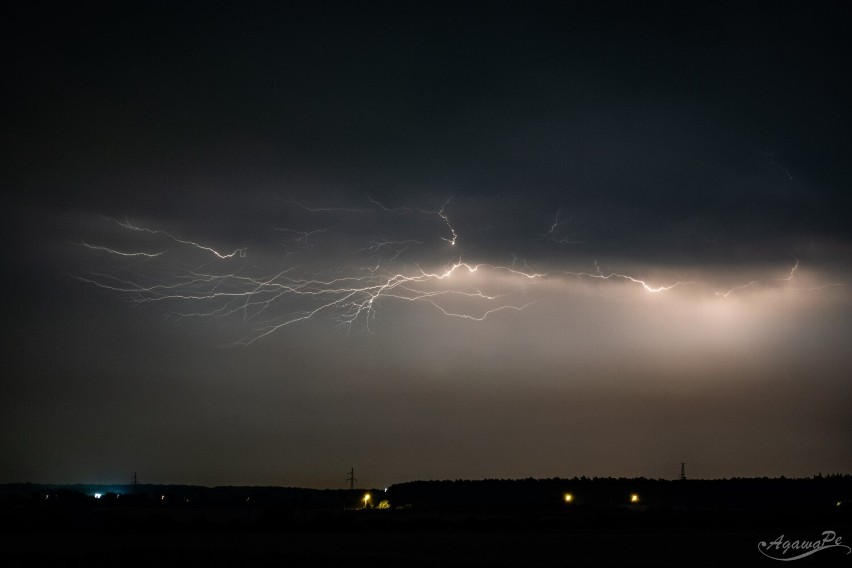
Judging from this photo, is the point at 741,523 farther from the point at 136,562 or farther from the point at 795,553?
the point at 136,562

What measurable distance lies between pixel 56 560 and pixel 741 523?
3272 cm

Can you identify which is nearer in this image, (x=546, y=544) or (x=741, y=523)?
(x=546, y=544)

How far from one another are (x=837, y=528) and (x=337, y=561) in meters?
25.3

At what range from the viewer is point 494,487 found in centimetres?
12850

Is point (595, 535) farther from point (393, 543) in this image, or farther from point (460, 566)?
point (460, 566)

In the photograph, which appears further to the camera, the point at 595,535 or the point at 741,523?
the point at 741,523

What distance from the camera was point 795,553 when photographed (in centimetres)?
2767

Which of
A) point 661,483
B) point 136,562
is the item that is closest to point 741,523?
point 136,562

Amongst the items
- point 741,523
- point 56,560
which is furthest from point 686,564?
point 741,523

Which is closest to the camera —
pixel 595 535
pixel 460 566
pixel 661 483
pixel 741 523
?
pixel 460 566

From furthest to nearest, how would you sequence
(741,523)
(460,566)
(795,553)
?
(741,523) → (795,553) → (460,566)

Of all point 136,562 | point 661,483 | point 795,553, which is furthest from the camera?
point 661,483

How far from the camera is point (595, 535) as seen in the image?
121 ft

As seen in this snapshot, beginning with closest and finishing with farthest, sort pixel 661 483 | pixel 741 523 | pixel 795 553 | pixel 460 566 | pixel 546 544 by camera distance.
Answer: pixel 460 566, pixel 795 553, pixel 546 544, pixel 741 523, pixel 661 483
